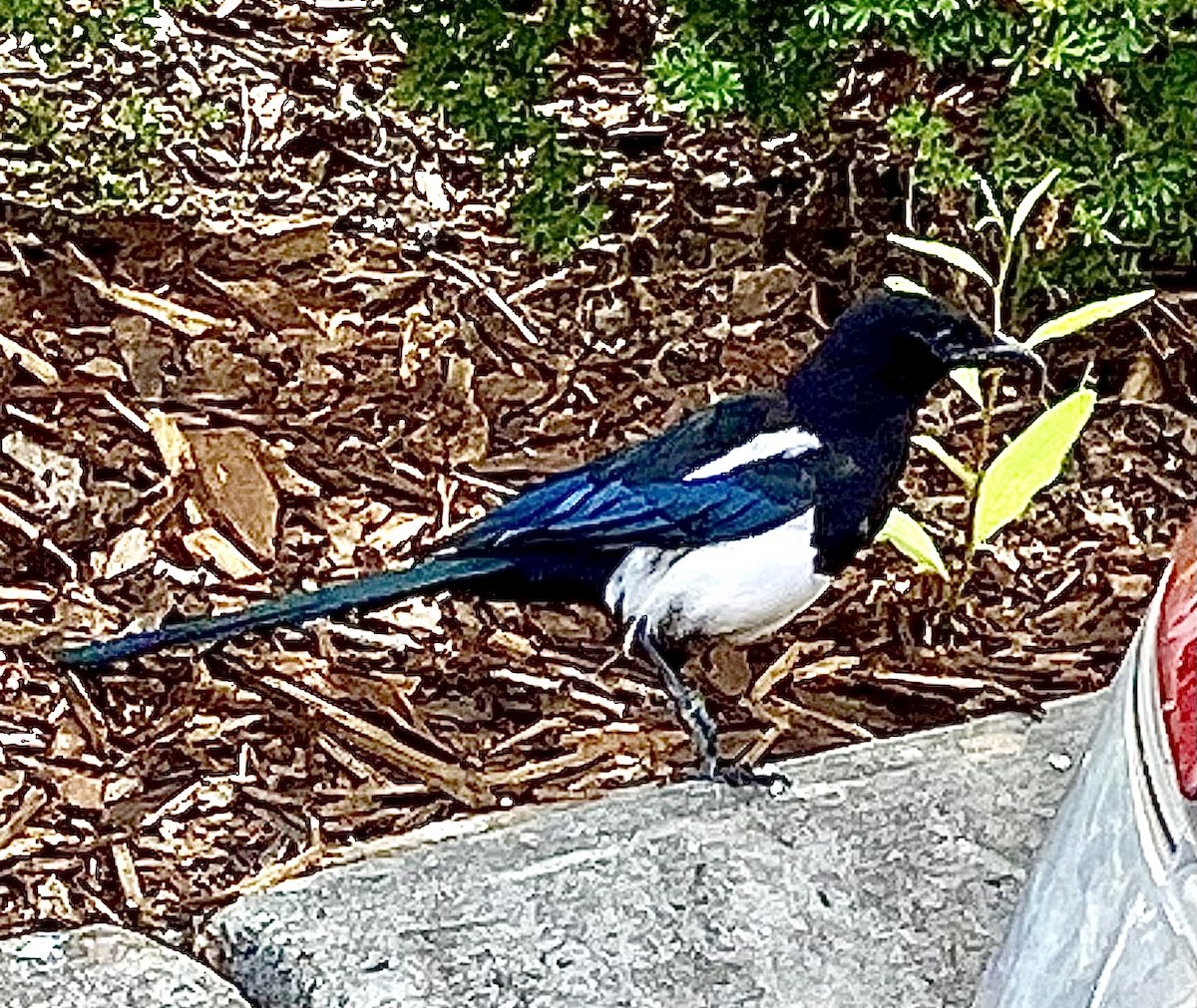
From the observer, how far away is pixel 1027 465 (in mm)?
2586

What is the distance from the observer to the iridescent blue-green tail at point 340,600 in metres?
2.34

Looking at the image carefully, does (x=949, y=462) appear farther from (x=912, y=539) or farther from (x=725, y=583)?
(x=725, y=583)

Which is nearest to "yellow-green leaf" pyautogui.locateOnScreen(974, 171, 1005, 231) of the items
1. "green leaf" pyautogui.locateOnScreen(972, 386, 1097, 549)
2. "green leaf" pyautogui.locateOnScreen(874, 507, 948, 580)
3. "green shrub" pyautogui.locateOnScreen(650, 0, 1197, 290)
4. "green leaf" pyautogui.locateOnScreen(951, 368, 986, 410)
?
"green shrub" pyautogui.locateOnScreen(650, 0, 1197, 290)

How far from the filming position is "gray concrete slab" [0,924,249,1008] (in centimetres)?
195

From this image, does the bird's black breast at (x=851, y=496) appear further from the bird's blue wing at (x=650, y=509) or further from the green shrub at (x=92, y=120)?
the green shrub at (x=92, y=120)

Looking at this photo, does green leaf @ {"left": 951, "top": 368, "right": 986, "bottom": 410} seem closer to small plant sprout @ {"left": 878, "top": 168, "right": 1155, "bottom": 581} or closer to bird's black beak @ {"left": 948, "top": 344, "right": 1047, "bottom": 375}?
small plant sprout @ {"left": 878, "top": 168, "right": 1155, "bottom": 581}

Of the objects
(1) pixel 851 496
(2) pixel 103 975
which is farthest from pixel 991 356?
(2) pixel 103 975

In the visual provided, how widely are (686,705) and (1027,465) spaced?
502 mm

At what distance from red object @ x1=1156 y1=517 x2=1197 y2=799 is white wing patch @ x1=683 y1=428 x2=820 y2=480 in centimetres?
130

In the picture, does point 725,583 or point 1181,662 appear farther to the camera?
point 725,583

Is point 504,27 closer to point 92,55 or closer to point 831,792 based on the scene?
point 92,55

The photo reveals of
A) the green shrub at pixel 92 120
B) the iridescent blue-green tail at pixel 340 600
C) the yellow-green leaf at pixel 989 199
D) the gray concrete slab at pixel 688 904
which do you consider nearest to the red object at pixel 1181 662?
the gray concrete slab at pixel 688 904

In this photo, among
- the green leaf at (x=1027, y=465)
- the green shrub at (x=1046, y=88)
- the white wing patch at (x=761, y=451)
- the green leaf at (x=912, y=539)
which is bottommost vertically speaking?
the green leaf at (x=912, y=539)

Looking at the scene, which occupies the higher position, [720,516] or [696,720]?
[720,516]
